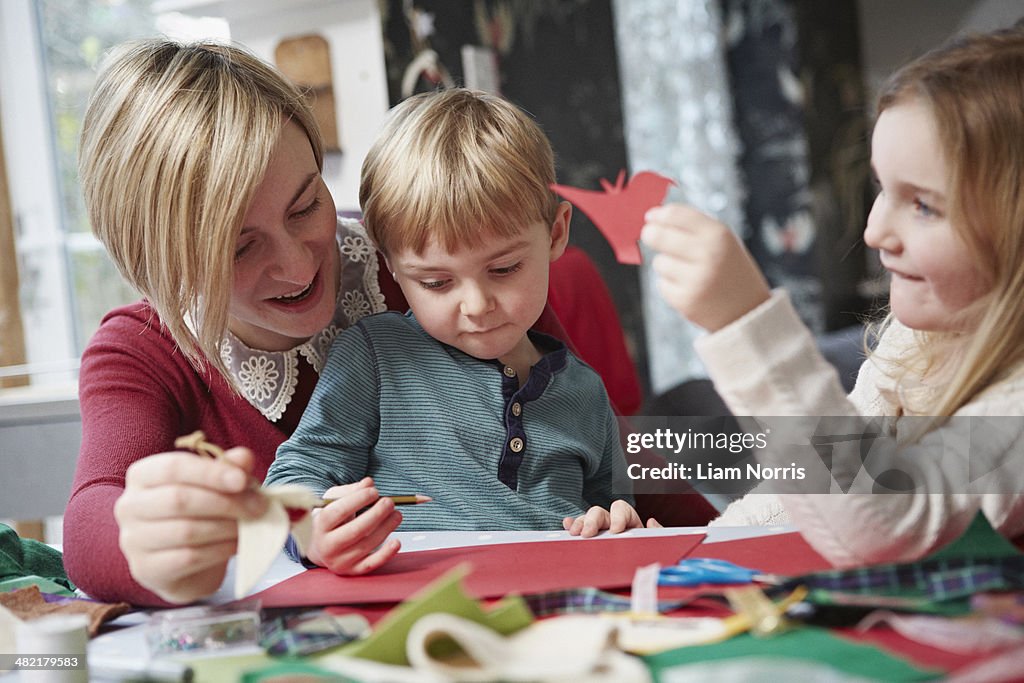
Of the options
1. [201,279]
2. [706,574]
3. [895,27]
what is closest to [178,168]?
[201,279]

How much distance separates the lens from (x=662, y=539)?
3.05 feet

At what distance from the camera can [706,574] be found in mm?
754

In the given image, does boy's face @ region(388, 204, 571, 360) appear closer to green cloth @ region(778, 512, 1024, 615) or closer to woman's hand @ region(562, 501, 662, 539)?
woman's hand @ region(562, 501, 662, 539)

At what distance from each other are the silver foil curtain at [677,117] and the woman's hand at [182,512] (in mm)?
3151

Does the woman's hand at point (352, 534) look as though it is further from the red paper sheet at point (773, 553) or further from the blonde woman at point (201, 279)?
the red paper sheet at point (773, 553)

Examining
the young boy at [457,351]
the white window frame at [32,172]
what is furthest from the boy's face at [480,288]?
the white window frame at [32,172]

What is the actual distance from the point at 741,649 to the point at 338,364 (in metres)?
0.67

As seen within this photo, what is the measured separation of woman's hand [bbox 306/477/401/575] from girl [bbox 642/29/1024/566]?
13.6 inches

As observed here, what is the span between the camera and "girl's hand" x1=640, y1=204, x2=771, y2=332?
67 cm

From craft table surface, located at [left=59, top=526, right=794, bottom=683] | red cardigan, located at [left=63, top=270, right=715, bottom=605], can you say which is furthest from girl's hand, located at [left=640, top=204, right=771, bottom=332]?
red cardigan, located at [left=63, top=270, right=715, bottom=605]

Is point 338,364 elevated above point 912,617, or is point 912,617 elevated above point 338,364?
point 338,364

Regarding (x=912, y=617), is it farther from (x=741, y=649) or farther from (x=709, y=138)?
(x=709, y=138)

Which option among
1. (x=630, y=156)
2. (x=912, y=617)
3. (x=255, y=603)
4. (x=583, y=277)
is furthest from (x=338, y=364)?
(x=630, y=156)

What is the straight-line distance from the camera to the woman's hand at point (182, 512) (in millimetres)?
717
